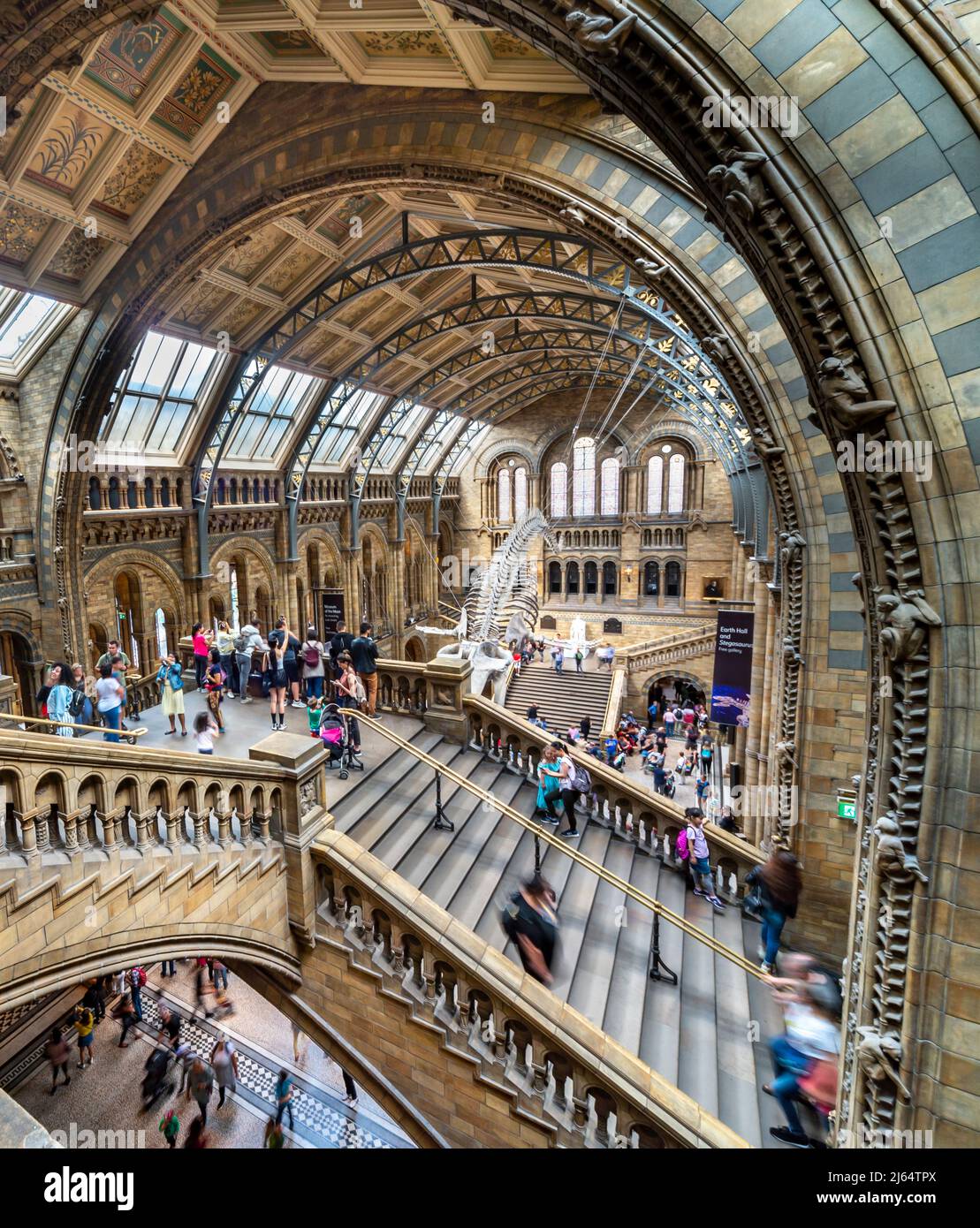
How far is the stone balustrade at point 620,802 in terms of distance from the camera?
26.5ft

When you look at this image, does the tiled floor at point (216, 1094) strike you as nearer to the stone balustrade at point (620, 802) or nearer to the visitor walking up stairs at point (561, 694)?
the stone balustrade at point (620, 802)

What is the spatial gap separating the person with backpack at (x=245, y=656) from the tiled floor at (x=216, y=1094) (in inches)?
208

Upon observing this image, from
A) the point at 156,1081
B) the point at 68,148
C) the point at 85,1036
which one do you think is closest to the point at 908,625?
the point at 156,1081

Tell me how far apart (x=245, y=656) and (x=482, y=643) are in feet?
28.2

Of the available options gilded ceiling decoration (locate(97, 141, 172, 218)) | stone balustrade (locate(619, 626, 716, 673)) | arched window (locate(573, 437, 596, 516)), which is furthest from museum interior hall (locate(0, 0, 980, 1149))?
arched window (locate(573, 437, 596, 516))

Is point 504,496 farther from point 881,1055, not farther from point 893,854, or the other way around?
point 881,1055

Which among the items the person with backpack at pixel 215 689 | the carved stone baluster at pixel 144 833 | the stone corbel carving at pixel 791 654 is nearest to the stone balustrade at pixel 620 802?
the stone corbel carving at pixel 791 654

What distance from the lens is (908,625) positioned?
8.57 ft

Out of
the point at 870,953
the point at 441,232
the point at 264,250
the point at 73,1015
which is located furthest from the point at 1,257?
the point at 870,953

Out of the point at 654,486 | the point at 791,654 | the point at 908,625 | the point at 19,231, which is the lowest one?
the point at 791,654

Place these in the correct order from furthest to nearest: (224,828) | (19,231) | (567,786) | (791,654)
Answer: (19,231) < (567,786) < (791,654) < (224,828)

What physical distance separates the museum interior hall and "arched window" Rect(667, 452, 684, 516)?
12.5 metres
